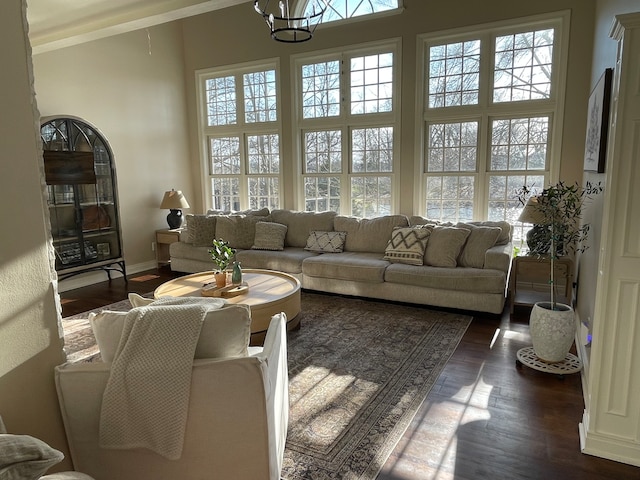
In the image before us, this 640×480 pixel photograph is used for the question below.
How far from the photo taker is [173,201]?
6.38m

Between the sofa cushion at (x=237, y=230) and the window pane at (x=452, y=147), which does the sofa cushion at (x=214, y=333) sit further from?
the window pane at (x=452, y=147)

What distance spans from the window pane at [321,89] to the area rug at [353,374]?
2.73 metres

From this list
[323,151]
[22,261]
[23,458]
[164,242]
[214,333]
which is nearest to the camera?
[23,458]

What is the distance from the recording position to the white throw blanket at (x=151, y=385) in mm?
1610

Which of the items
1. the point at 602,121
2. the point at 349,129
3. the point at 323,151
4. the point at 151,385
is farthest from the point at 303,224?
the point at 151,385

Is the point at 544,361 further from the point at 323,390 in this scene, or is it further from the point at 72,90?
the point at 72,90

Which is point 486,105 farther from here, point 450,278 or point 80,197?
point 80,197

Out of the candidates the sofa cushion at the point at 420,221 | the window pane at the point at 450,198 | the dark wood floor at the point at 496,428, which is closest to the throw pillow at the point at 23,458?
the dark wood floor at the point at 496,428

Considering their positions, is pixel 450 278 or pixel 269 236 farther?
pixel 269 236

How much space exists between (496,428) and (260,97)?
5.52 meters

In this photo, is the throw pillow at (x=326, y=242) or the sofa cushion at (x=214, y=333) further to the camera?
the throw pillow at (x=326, y=242)

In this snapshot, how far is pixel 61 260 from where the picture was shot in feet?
16.8

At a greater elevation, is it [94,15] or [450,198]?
[94,15]

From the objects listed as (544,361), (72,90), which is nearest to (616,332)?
(544,361)
